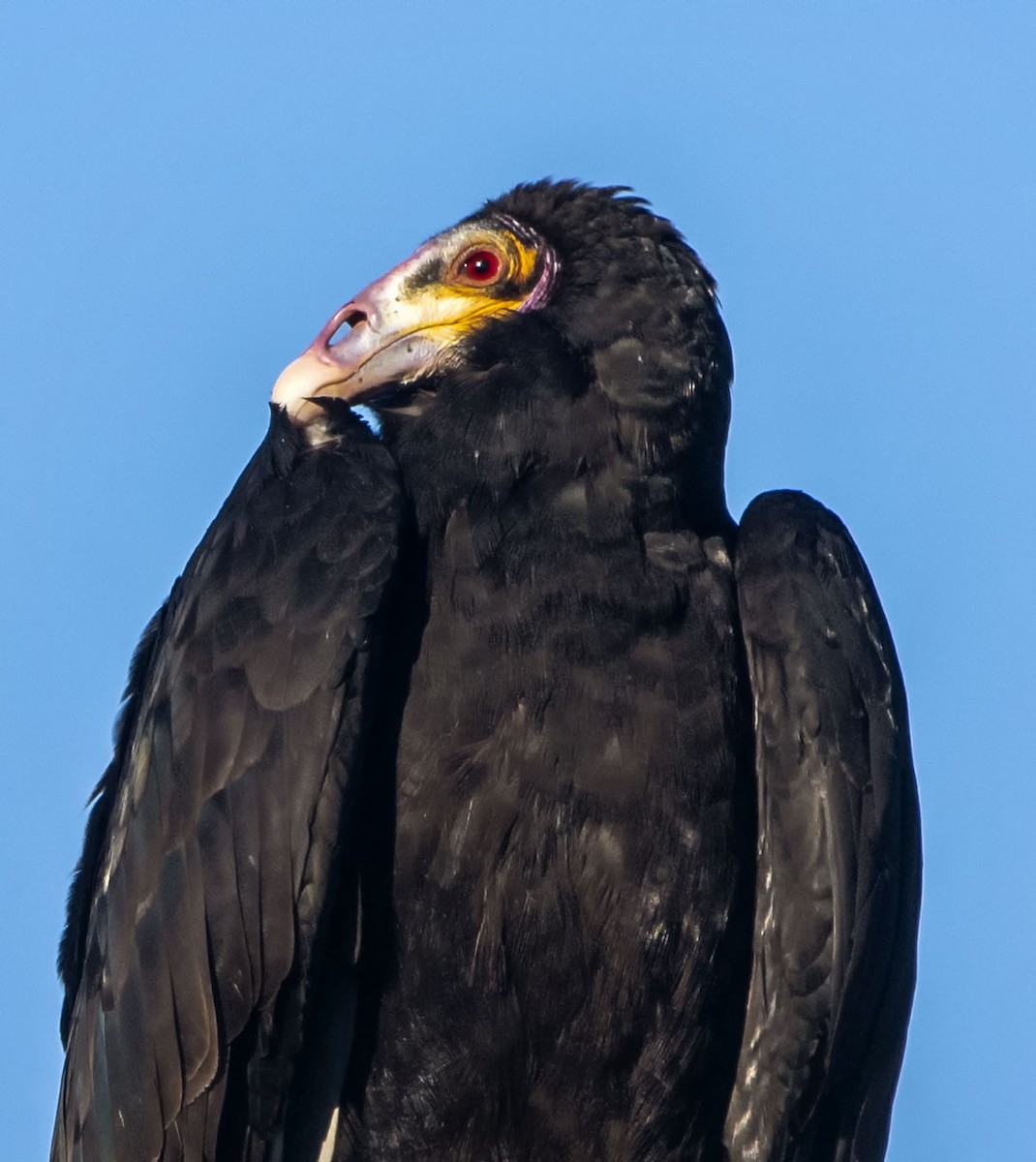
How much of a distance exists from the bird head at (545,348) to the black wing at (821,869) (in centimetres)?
45

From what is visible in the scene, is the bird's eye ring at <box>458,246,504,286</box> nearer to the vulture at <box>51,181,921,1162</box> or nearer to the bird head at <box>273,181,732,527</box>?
the bird head at <box>273,181,732,527</box>

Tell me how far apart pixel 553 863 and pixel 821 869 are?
2.37ft

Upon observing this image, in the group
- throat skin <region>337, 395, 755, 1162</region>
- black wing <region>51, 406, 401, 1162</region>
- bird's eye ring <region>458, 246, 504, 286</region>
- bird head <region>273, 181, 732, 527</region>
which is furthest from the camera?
bird's eye ring <region>458, 246, 504, 286</region>

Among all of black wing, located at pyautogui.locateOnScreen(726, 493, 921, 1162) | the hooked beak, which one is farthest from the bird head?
black wing, located at pyautogui.locateOnScreen(726, 493, 921, 1162)

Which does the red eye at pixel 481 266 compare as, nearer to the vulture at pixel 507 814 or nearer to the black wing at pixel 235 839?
the vulture at pixel 507 814

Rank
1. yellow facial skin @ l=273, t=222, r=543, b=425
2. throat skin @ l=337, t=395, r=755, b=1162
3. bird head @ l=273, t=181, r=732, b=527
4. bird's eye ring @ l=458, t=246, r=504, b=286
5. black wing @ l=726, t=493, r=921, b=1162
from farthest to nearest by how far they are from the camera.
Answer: bird's eye ring @ l=458, t=246, r=504, b=286 < yellow facial skin @ l=273, t=222, r=543, b=425 < bird head @ l=273, t=181, r=732, b=527 < black wing @ l=726, t=493, r=921, b=1162 < throat skin @ l=337, t=395, r=755, b=1162

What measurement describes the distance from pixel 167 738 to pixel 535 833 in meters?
0.93

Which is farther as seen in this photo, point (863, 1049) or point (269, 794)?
point (863, 1049)

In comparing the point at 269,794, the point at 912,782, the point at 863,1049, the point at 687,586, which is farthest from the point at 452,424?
the point at 863,1049

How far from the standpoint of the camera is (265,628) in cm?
584

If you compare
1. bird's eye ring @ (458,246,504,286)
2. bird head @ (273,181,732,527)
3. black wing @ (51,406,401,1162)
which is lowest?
black wing @ (51,406,401,1162)

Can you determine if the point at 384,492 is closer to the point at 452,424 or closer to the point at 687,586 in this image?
the point at 452,424

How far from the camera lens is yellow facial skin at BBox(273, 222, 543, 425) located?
253 inches

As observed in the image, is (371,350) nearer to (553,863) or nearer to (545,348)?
(545,348)
